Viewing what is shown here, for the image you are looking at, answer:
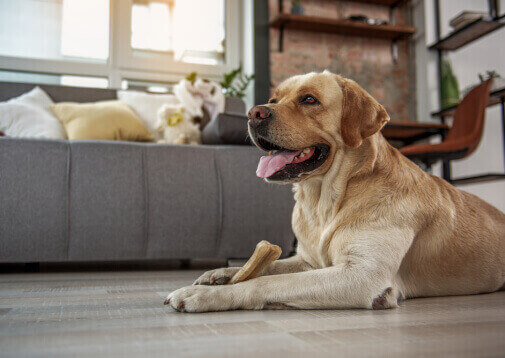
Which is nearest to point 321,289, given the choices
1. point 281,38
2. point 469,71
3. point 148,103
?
point 148,103

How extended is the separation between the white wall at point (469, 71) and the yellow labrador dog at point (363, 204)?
3.38 meters

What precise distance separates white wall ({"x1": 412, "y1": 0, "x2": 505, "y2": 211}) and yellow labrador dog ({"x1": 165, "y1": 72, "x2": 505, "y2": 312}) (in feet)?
11.1

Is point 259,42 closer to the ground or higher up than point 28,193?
higher up

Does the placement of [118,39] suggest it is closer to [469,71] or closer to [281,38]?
[281,38]

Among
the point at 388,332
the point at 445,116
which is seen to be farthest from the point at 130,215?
the point at 445,116

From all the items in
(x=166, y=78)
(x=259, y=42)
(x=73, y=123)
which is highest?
(x=259, y=42)

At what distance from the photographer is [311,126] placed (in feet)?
4.27

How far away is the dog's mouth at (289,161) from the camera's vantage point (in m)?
1.28

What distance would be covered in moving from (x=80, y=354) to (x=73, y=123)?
97.6 inches

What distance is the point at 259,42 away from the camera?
5.00 metres

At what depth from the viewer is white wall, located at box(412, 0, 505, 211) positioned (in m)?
4.43

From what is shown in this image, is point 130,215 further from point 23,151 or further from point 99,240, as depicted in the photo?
point 23,151

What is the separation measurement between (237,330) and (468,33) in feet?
15.4

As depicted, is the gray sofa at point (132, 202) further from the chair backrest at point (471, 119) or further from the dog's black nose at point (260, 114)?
the chair backrest at point (471, 119)
